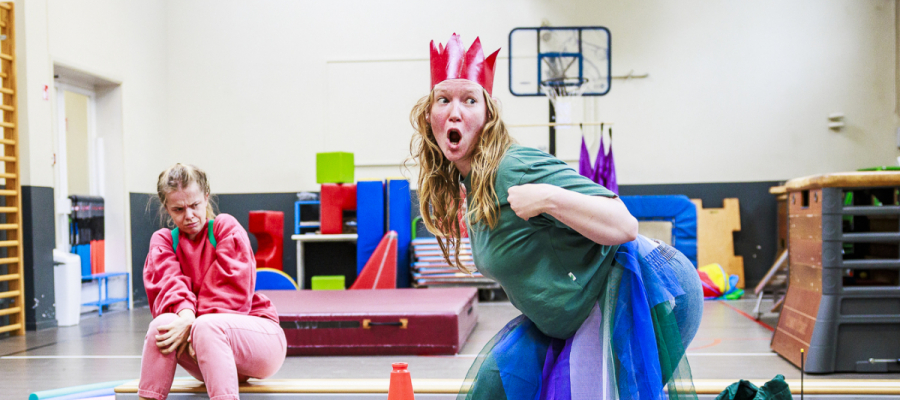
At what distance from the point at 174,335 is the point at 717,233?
6.05 metres

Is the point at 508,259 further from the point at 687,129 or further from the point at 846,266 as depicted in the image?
the point at 687,129

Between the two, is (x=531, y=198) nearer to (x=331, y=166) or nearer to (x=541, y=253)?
(x=541, y=253)

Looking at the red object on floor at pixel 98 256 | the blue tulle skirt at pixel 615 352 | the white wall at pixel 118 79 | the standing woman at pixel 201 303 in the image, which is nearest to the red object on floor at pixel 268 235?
the white wall at pixel 118 79

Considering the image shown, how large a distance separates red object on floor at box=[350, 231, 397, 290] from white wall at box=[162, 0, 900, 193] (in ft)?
5.17

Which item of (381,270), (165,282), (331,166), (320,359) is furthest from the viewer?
(331,166)

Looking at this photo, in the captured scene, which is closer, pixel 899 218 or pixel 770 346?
pixel 899 218

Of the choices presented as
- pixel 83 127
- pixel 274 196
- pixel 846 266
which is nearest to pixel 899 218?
pixel 846 266

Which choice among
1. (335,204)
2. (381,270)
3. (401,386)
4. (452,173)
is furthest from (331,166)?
(452,173)

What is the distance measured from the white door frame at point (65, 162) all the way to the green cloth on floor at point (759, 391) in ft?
17.2

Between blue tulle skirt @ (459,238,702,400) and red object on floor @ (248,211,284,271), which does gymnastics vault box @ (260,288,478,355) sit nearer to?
blue tulle skirt @ (459,238,702,400)

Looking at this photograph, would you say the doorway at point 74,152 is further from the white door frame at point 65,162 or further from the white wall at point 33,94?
the white wall at point 33,94

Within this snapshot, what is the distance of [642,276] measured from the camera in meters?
1.34

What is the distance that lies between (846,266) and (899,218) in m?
0.33

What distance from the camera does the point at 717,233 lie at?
6.68 m
